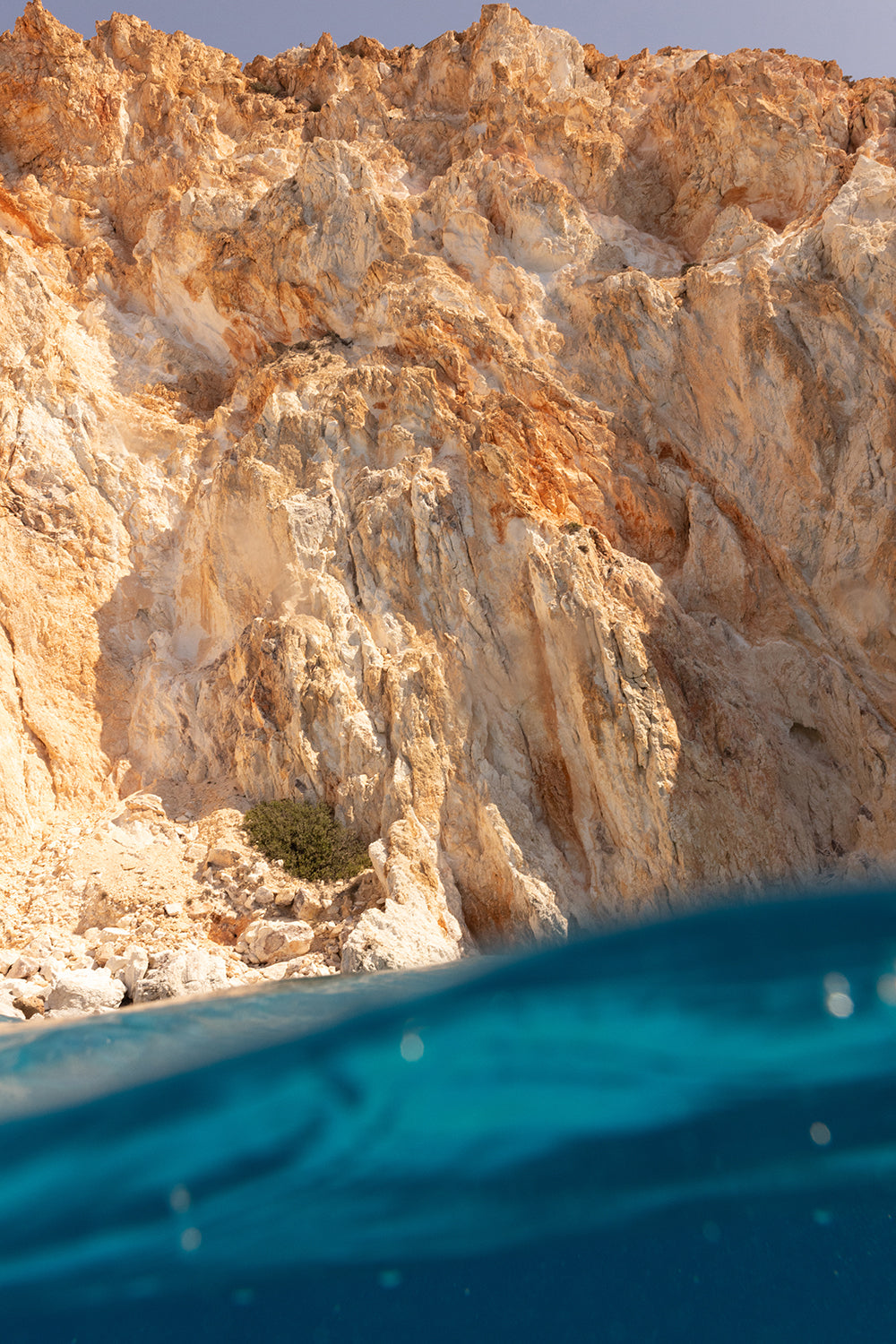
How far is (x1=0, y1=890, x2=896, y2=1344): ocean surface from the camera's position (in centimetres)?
353

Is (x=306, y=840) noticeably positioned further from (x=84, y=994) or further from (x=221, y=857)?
(x=84, y=994)

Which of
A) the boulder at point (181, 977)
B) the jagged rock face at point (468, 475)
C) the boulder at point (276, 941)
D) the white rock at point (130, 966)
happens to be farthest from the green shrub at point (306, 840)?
the white rock at point (130, 966)

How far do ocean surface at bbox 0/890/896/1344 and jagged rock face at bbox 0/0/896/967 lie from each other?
7.36 metres

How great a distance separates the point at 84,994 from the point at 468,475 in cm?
1244

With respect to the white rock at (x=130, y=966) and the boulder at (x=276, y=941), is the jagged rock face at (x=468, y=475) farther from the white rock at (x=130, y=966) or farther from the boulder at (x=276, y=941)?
the white rock at (x=130, y=966)

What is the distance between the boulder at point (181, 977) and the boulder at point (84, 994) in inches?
11.4

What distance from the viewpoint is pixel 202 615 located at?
18.8 m

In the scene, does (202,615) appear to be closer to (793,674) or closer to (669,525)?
(669,525)

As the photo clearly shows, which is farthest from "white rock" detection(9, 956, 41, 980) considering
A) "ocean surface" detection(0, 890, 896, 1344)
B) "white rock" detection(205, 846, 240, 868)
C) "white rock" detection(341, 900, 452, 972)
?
"ocean surface" detection(0, 890, 896, 1344)

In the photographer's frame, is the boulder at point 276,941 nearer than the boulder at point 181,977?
No

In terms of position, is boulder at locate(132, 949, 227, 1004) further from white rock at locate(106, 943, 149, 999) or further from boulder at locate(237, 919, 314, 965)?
boulder at locate(237, 919, 314, 965)

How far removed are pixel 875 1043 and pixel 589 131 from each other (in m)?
30.4

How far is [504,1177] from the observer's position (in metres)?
4.12

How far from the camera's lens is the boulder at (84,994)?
10.6 metres
